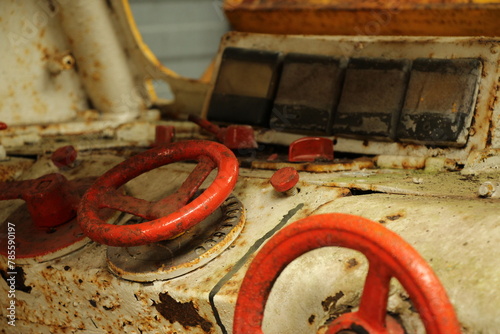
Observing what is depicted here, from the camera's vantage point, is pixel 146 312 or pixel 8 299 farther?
pixel 8 299

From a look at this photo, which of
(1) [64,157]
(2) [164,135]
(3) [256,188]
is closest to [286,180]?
(3) [256,188]

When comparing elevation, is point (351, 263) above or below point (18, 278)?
above

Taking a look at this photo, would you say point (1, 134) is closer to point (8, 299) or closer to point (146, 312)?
point (8, 299)

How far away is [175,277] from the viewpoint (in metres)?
1.15

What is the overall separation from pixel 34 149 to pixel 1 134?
0.59ft

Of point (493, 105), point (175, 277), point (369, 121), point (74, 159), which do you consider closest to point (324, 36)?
point (369, 121)

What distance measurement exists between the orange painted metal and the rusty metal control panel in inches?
1.7

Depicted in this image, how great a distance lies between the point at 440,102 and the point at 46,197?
1.01m

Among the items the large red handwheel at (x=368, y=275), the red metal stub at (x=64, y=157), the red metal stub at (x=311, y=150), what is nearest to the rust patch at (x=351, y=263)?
the large red handwheel at (x=368, y=275)

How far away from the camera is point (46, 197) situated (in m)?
1.38

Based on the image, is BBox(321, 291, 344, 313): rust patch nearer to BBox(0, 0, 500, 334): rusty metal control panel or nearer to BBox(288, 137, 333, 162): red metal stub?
BBox(0, 0, 500, 334): rusty metal control panel

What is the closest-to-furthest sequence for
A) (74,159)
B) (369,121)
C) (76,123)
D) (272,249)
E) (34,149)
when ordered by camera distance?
(272,249), (369,121), (74,159), (34,149), (76,123)

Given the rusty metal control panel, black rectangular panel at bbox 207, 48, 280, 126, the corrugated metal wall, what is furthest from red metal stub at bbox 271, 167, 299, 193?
the corrugated metal wall

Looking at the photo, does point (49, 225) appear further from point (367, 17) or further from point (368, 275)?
point (367, 17)
